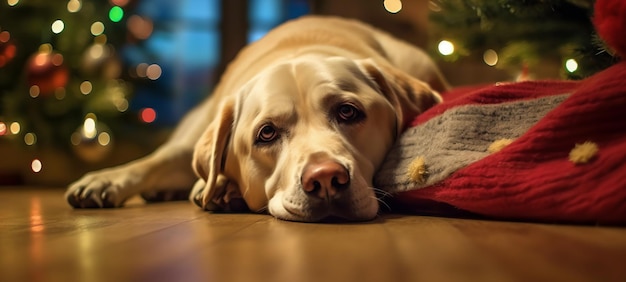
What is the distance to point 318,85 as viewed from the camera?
1999mm

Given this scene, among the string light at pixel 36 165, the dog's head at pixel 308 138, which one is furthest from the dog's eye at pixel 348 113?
the string light at pixel 36 165

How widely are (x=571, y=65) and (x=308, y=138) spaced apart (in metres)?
1.09

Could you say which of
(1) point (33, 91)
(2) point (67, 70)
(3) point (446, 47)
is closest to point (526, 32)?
(3) point (446, 47)

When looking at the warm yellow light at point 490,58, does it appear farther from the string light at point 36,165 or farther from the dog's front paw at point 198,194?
the string light at point 36,165

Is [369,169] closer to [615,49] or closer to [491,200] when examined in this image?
[491,200]

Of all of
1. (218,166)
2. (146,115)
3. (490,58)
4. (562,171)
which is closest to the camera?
(562,171)

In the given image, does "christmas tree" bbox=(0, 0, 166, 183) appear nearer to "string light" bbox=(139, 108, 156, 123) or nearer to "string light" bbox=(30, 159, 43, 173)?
"string light" bbox=(30, 159, 43, 173)

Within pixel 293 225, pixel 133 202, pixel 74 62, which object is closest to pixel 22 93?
pixel 74 62

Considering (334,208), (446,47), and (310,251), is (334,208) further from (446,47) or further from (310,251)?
(446,47)

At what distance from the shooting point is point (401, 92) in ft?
7.28

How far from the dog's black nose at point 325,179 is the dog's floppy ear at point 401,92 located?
1.67 ft

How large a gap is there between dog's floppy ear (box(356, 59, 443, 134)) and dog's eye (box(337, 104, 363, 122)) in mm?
193

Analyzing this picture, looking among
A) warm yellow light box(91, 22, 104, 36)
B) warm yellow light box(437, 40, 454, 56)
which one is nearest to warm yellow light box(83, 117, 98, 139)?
warm yellow light box(91, 22, 104, 36)

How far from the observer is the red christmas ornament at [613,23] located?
1566mm
